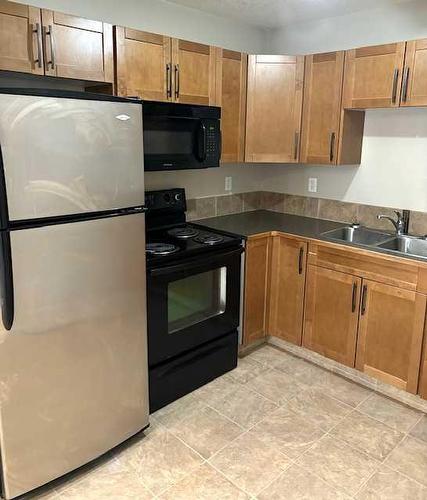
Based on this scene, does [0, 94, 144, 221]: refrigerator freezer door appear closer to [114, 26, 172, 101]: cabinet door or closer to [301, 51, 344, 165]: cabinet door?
[114, 26, 172, 101]: cabinet door

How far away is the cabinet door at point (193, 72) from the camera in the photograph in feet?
8.38

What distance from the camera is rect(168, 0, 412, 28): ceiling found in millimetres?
2744

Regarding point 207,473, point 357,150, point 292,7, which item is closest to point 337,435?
point 207,473

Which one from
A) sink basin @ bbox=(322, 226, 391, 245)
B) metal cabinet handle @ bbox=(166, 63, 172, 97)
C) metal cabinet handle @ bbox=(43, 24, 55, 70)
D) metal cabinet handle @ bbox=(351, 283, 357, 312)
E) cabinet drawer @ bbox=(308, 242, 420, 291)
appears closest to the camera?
metal cabinet handle @ bbox=(43, 24, 55, 70)

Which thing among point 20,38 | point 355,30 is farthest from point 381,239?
point 20,38

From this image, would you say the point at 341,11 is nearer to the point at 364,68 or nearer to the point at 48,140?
the point at 364,68

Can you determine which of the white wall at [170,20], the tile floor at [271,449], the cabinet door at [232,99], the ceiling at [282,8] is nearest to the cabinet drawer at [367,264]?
the tile floor at [271,449]

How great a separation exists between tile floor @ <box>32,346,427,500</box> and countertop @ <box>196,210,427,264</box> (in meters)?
0.97

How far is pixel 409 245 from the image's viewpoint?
2.84 metres

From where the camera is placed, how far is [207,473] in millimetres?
2014

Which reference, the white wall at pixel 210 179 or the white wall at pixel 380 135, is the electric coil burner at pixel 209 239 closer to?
the white wall at pixel 210 179

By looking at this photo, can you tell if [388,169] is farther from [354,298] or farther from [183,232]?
[183,232]

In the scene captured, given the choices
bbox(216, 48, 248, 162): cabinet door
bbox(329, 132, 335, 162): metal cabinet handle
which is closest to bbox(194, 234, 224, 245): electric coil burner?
bbox(216, 48, 248, 162): cabinet door

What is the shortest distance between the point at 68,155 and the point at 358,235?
2.17 metres
